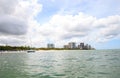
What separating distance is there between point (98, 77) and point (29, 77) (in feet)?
32.4

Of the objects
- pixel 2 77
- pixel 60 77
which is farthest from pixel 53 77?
pixel 2 77

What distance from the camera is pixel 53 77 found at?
30.1 metres

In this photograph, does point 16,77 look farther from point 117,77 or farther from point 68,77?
point 117,77

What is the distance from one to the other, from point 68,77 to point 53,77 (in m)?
2.22

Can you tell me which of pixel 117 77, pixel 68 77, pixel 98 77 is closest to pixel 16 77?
pixel 68 77

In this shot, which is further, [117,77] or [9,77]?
[9,77]

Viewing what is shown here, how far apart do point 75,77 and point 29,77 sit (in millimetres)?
6645

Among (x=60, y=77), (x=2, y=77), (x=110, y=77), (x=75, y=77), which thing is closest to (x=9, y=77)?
(x=2, y=77)

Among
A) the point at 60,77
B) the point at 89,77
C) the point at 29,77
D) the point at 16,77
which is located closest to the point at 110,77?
the point at 89,77

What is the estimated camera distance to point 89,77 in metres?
29.4

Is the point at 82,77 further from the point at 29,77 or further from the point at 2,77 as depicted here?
the point at 2,77

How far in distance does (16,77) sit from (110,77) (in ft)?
43.8

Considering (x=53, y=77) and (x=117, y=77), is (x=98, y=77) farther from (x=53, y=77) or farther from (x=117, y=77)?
(x=53, y=77)

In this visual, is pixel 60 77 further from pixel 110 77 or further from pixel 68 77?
pixel 110 77
